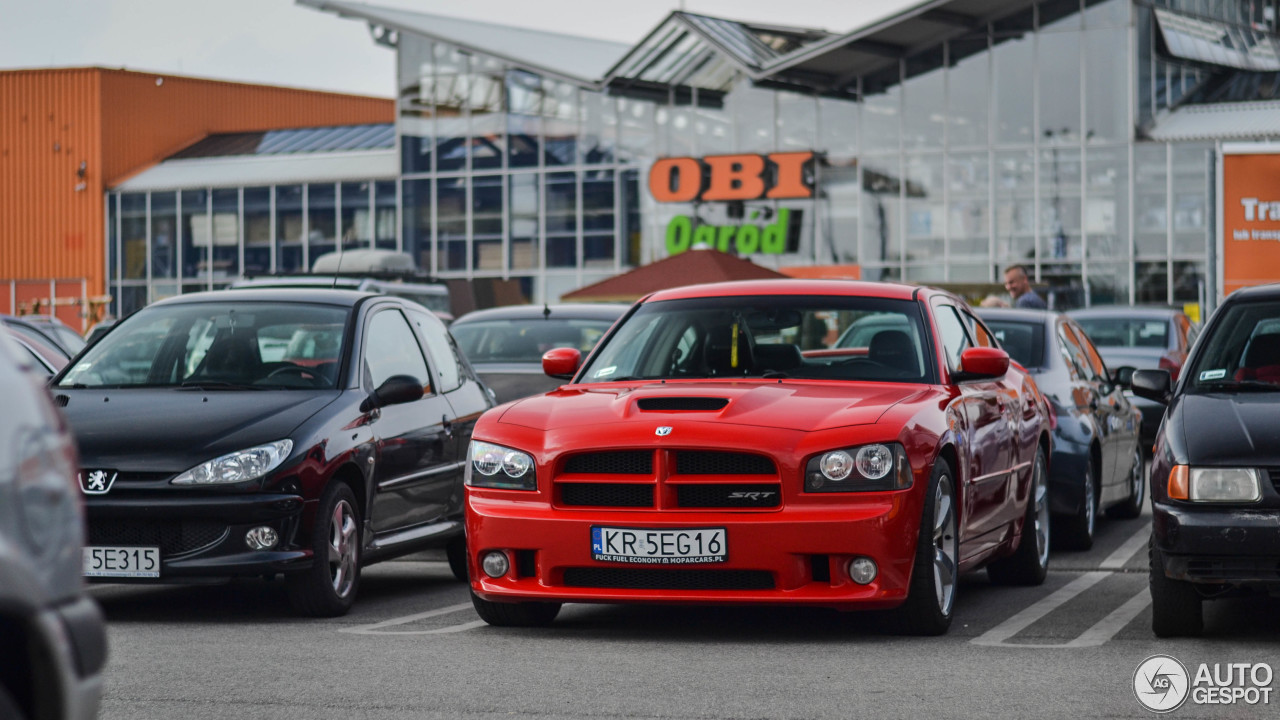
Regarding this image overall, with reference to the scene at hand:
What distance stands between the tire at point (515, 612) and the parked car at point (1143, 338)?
12.5m

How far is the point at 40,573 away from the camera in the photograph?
272 centimetres

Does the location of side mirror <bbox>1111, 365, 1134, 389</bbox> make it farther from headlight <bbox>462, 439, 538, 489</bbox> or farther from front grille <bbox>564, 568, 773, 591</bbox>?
headlight <bbox>462, 439, 538, 489</bbox>

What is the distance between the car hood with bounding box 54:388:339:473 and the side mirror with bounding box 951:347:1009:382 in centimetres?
295

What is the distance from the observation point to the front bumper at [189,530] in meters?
7.88

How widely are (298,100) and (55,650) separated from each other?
6436 cm

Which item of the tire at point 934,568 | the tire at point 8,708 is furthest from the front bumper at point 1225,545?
the tire at point 8,708

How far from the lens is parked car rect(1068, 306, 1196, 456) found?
A: 19406 mm

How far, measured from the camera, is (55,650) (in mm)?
2734

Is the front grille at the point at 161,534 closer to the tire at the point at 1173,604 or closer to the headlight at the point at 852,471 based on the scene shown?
the headlight at the point at 852,471

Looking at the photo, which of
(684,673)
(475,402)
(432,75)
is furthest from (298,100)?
(684,673)

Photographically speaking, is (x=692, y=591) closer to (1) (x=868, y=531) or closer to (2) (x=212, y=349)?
(1) (x=868, y=531)

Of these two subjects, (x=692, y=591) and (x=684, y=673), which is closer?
(x=684, y=673)

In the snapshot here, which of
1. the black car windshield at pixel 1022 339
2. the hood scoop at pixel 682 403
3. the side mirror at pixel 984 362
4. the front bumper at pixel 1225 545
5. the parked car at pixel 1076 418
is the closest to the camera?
the front bumper at pixel 1225 545

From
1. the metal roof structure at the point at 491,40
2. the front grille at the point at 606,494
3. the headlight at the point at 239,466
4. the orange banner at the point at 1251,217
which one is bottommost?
the front grille at the point at 606,494
